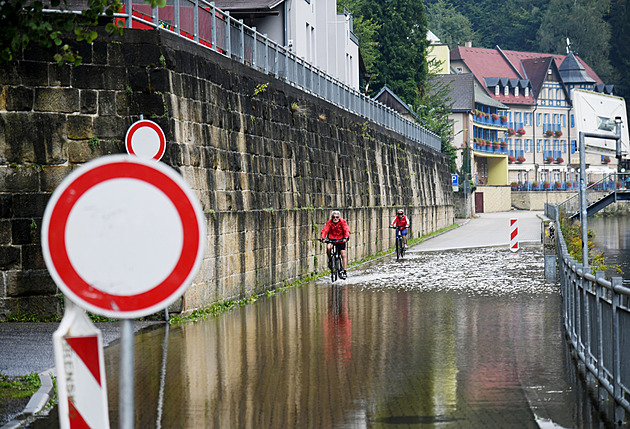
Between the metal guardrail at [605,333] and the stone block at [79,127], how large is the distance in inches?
289

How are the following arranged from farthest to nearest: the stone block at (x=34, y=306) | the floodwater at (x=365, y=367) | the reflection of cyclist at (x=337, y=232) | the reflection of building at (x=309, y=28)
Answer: the reflection of building at (x=309, y=28) → the reflection of cyclist at (x=337, y=232) → the stone block at (x=34, y=306) → the floodwater at (x=365, y=367)

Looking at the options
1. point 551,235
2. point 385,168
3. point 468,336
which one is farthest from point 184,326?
point 385,168

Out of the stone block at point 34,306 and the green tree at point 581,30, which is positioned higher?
the green tree at point 581,30

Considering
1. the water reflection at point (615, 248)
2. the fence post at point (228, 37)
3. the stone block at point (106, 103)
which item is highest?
the fence post at point (228, 37)

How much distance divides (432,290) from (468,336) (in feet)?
23.5

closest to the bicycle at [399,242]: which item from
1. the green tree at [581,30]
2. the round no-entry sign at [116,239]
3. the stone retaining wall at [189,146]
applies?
the stone retaining wall at [189,146]

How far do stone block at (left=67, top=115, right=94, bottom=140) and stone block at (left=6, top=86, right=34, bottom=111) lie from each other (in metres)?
0.60

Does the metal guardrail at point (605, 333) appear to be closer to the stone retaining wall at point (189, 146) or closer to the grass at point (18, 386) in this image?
the grass at point (18, 386)

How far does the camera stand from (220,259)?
1709 centimetres

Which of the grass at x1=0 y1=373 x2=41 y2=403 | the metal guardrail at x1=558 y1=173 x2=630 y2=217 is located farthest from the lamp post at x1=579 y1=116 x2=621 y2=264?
the metal guardrail at x1=558 y1=173 x2=630 y2=217

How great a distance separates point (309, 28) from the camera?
4025cm

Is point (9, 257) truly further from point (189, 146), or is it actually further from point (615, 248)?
point (615, 248)

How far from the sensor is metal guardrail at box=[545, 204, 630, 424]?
7.64 metres

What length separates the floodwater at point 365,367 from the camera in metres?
7.99
